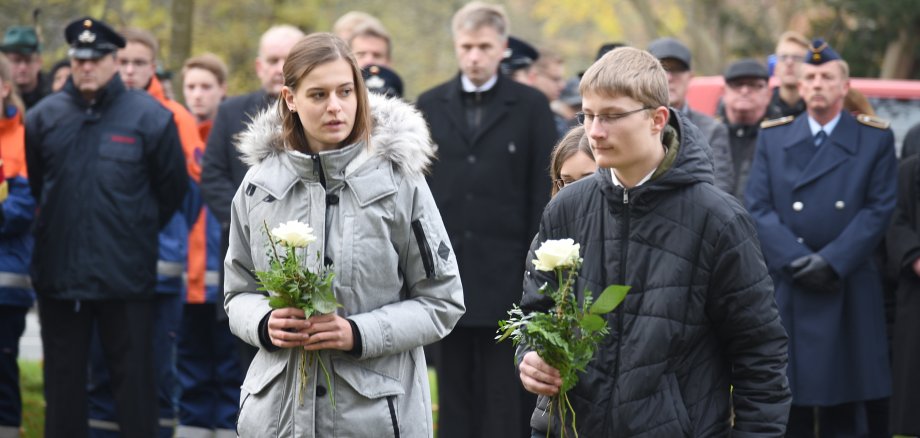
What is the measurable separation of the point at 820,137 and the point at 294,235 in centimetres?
468

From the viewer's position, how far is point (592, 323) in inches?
151

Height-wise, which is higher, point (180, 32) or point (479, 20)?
point (180, 32)

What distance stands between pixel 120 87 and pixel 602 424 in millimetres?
4906

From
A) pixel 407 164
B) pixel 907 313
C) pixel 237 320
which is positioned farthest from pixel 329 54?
pixel 907 313

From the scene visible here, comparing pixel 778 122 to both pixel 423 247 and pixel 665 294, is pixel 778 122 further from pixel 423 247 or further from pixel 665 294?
pixel 665 294

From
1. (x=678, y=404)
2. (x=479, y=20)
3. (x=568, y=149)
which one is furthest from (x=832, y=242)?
(x=678, y=404)

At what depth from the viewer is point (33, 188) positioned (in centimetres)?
820

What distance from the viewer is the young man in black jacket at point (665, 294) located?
4.09 meters

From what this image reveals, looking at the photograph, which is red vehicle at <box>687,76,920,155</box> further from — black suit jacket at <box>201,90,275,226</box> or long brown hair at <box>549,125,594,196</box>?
long brown hair at <box>549,125,594,196</box>

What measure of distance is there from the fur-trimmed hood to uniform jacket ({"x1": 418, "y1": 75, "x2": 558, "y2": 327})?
3206 millimetres

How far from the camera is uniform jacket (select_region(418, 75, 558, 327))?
26.7 ft

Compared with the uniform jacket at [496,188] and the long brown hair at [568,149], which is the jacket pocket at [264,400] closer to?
the long brown hair at [568,149]

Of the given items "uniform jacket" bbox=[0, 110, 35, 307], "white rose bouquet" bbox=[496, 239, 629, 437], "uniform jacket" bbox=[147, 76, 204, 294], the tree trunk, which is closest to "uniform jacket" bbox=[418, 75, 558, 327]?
"uniform jacket" bbox=[147, 76, 204, 294]

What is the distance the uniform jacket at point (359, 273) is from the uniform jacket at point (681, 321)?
0.72m
